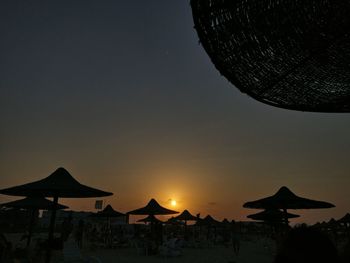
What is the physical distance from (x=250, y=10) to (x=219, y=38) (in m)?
0.21

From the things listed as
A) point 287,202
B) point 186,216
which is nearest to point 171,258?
point 287,202

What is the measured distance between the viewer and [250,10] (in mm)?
1514

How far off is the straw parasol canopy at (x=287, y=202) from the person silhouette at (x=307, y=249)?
8175mm

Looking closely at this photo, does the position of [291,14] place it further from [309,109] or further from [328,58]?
[309,109]

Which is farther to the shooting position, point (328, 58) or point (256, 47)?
point (328, 58)

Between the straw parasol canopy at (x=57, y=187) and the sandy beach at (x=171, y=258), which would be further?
the sandy beach at (x=171, y=258)

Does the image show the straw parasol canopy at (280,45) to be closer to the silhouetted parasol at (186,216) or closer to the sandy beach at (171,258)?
the sandy beach at (171,258)

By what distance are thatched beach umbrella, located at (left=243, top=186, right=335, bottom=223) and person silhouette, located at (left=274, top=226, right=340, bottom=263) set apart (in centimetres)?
817

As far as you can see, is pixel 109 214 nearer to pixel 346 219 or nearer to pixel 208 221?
pixel 208 221

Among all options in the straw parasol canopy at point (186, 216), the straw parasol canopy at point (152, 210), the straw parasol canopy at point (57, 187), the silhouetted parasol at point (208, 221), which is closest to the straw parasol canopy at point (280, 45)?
the straw parasol canopy at point (57, 187)

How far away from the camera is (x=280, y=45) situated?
5.41 feet

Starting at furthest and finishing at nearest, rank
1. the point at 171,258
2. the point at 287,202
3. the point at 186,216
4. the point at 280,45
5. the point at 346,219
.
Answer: the point at 186,216
the point at 346,219
the point at 171,258
the point at 287,202
the point at 280,45

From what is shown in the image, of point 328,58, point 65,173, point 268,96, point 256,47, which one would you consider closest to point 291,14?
point 256,47

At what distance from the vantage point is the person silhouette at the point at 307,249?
4.14 ft
